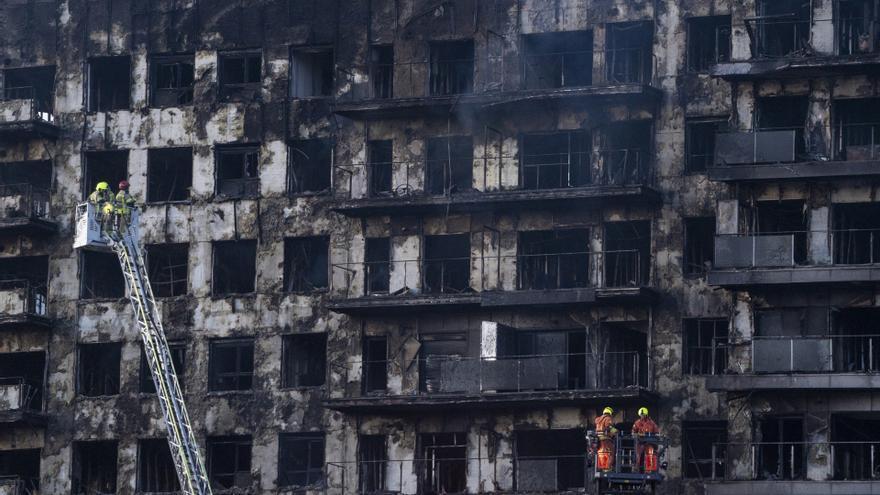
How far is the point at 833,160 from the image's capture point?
88.9 m

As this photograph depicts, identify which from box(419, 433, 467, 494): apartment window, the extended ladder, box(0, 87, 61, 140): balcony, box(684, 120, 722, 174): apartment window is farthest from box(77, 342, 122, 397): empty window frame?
box(684, 120, 722, 174): apartment window

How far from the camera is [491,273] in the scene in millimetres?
93875

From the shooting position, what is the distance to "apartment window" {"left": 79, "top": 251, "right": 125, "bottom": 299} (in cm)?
9956

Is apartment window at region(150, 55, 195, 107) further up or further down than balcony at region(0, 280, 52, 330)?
further up

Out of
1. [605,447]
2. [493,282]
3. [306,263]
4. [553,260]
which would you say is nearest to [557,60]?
[553,260]

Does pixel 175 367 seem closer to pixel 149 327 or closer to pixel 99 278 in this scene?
pixel 99 278

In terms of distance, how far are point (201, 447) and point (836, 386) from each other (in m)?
22.9

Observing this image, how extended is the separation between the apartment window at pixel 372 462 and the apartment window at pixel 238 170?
1028cm

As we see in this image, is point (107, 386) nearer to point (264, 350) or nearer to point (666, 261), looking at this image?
point (264, 350)

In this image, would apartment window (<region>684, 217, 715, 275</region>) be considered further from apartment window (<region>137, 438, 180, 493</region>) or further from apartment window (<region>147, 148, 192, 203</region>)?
apartment window (<region>137, 438, 180, 493</region>)

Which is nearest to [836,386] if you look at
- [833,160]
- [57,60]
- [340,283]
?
[833,160]

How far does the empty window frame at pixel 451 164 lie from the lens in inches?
3745

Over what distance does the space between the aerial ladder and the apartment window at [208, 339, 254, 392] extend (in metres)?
9.09

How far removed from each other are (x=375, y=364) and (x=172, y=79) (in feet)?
44.4
